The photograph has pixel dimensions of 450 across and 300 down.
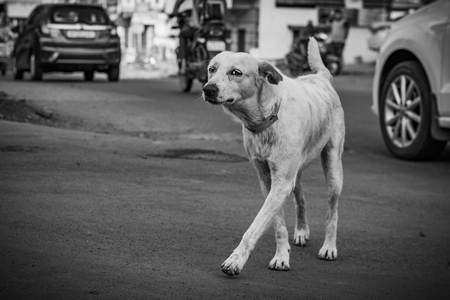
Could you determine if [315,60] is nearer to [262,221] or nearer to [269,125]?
[269,125]

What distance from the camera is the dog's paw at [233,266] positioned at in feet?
18.1

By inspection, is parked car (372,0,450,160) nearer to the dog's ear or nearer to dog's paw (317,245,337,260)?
dog's paw (317,245,337,260)

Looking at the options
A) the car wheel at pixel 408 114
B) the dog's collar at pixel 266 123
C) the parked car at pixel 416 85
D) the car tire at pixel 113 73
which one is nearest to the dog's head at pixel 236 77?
the dog's collar at pixel 266 123

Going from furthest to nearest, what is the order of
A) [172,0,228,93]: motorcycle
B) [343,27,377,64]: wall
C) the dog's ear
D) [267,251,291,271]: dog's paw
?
[343,27,377,64]: wall < [172,0,228,93]: motorcycle < [267,251,291,271]: dog's paw < the dog's ear

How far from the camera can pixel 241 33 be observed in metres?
55.3

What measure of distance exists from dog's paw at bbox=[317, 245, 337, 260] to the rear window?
55.2ft

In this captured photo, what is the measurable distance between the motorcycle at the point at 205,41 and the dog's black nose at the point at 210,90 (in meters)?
13.1

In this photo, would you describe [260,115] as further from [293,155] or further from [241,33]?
[241,33]

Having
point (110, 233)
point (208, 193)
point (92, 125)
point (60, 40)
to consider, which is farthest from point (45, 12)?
point (110, 233)

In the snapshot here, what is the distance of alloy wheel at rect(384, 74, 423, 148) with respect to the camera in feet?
37.0

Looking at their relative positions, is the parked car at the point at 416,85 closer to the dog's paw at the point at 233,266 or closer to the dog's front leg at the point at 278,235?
the dog's front leg at the point at 278,235

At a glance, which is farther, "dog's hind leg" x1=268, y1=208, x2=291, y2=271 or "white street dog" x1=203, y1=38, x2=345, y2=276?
"dog's hind leg" x1=268, y1=208, x2=291, y2=271

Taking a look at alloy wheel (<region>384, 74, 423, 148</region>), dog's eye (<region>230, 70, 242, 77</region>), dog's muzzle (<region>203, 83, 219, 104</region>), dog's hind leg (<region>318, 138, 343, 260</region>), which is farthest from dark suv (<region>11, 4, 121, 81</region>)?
dog's muzzle (<region>203, 83, 219, 104</region>)

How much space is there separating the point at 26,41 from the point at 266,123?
60.1ft
